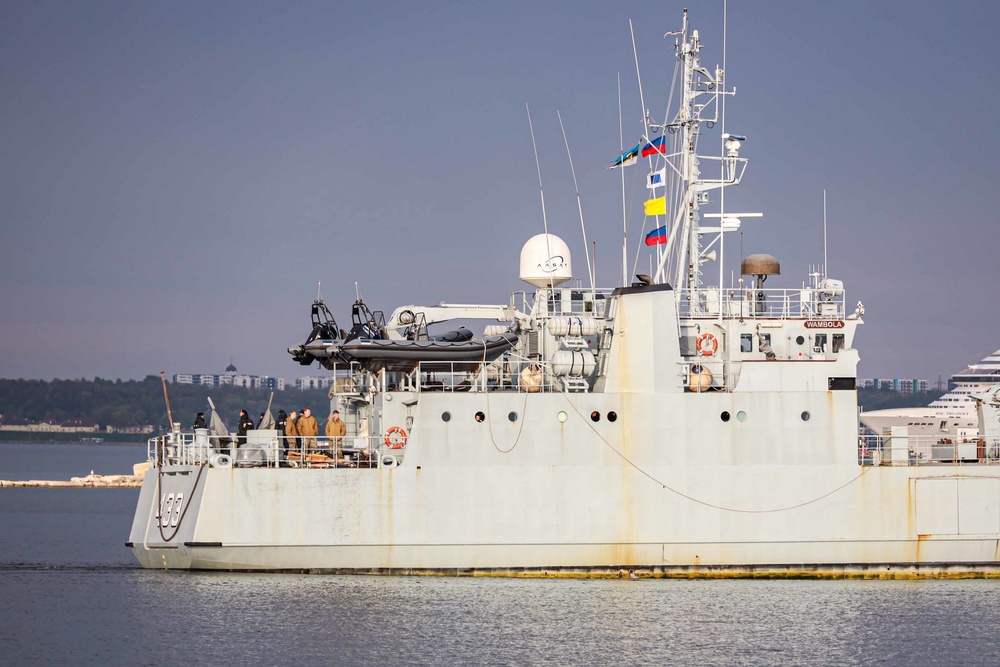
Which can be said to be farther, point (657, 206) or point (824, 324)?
point (657, 206)

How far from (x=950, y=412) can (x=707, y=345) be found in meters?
45.4

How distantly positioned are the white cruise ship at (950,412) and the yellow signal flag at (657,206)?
40.6 metres

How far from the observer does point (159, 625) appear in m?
19.8

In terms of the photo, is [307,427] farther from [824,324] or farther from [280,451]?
[824,324]

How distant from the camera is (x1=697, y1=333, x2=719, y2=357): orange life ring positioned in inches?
947

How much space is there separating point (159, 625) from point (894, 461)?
1319 centimetres

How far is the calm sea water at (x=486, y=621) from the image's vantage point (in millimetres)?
18094

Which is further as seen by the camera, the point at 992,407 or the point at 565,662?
the point at 992,407

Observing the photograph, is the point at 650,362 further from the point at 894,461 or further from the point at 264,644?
the point at 264,644

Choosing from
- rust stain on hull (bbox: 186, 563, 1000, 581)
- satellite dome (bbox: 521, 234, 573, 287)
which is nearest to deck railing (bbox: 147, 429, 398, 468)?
rust stain on hull (bbox: 186, 563, 1000, 581)

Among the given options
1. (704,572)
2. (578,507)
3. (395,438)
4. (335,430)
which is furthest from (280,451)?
(704,572)

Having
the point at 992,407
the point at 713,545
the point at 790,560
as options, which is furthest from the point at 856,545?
the point at 992,407

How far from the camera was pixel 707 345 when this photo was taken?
24062 millimetres

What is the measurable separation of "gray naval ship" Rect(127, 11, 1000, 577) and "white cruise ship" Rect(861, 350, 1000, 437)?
40.4 meters
